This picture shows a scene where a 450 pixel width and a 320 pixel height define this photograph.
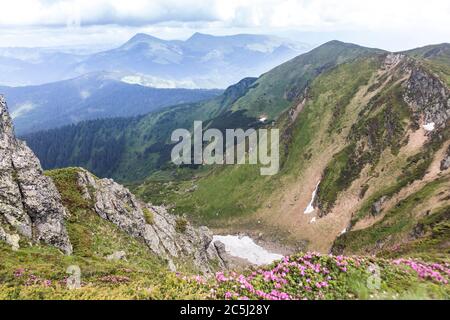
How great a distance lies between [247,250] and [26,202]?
87.8 meters

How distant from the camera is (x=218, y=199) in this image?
16362 cm

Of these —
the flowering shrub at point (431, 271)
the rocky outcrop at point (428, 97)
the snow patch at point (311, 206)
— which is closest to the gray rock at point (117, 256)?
the flowering shrub at point (431, 271)

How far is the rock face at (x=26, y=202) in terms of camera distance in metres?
38.1

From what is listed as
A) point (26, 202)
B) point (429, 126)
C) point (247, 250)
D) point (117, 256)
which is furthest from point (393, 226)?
point (26, 202)

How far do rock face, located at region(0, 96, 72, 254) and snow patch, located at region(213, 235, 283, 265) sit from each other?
3021 inches

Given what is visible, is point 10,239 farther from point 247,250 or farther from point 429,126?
point 429,126

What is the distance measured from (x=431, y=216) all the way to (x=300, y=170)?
7425 cm

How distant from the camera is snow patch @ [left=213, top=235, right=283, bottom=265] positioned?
114000 mm

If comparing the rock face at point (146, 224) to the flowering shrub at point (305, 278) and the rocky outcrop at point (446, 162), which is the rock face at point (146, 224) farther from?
the rocky outcrop at point (446, 162)

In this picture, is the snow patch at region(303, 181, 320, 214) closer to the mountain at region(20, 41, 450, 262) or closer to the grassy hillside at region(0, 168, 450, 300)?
the mountain at region(20, 41, 450, 262)

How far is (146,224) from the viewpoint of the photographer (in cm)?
6253

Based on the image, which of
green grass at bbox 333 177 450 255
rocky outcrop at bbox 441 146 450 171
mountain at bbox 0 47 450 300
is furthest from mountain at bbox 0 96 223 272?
rocky outcrop at bbox 441 146 450 171

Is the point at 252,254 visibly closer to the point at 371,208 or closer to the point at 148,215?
the point at 371,208
